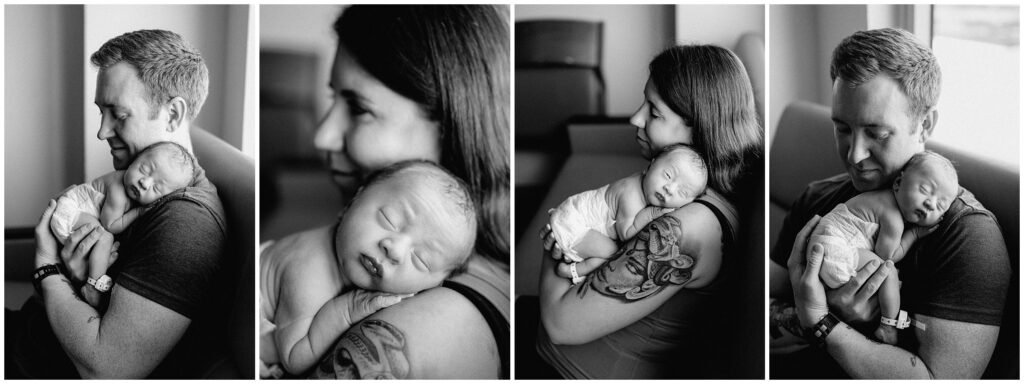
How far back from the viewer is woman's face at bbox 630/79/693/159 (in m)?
2.42

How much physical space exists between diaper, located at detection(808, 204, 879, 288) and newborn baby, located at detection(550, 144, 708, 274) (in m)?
0.33

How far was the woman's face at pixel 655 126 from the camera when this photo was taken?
95.4 inches

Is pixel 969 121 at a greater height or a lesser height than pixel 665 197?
greater

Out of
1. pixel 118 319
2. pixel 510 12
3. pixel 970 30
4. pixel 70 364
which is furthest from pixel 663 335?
pixel 70 364

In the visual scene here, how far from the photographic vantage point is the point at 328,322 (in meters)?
2.45

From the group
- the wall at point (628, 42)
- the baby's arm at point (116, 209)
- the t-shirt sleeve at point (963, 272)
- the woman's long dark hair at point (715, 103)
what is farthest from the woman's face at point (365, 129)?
the t-shirt sleeve at point (963, 272)

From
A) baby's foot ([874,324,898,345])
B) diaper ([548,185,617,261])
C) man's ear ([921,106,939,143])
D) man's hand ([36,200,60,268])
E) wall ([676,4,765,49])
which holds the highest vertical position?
wall ([676,4,765,49])

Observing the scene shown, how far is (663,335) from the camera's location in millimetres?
2457

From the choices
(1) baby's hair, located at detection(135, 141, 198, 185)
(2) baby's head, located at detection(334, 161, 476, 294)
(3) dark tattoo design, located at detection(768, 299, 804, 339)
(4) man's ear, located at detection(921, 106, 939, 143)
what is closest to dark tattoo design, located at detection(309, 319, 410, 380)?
(2) baby's head, located at detection(334, 161, 476, 294)

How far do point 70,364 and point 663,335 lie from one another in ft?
4.90

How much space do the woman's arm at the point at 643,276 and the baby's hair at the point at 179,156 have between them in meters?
0.95

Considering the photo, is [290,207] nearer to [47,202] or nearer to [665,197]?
[47,202]

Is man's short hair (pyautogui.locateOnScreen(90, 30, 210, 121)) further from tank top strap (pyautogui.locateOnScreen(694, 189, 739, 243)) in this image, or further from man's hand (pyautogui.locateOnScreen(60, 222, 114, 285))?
tank top strap (pyautogui.locateOnScreen(694, 189, 739, 243))

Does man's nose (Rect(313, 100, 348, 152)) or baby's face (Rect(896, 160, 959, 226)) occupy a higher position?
man's nose (Rect(313, 100, 348, 152))
